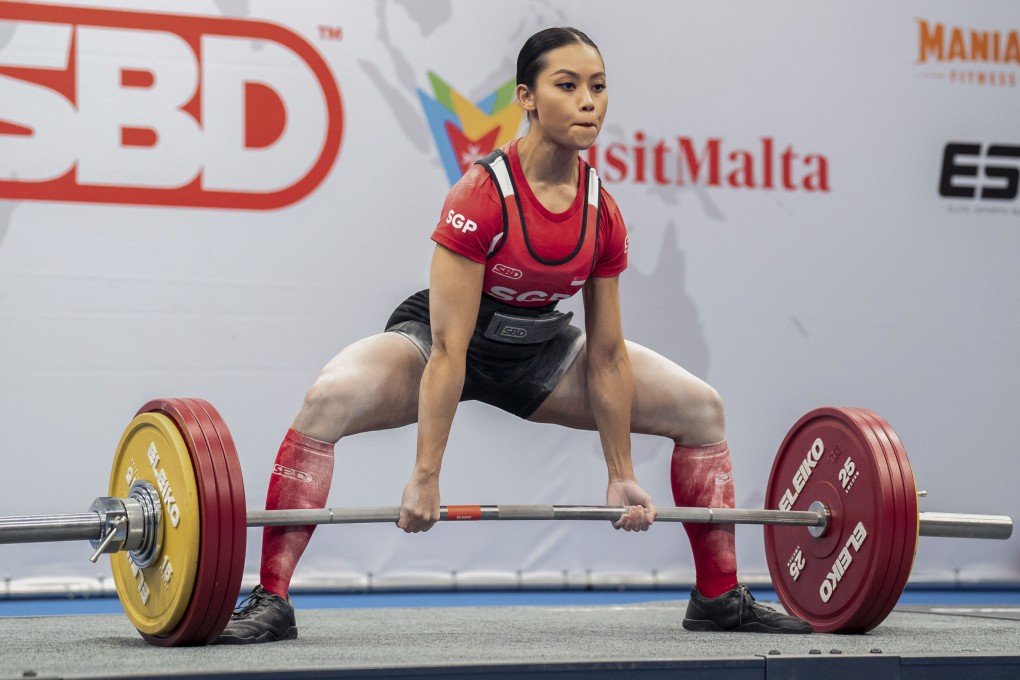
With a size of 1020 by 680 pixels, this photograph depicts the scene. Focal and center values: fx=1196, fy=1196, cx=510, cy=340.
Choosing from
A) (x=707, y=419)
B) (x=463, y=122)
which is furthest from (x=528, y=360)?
(x=463, y=122)

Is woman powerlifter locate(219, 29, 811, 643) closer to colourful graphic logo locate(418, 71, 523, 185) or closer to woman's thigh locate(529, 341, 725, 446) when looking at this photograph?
woman's thigh locate(529, 341, 725, 446)

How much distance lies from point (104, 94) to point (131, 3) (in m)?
0.32

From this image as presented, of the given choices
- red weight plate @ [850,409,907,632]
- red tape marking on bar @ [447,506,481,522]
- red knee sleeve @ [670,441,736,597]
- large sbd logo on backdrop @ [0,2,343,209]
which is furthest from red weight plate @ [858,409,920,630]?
large sbd logo on backdrop @ [0,2,343,209]

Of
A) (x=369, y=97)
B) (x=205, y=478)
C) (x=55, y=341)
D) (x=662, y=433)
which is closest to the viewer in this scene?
(x=205, y=478)

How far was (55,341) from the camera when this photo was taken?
3.94m

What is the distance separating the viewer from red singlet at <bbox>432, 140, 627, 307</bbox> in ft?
7.64

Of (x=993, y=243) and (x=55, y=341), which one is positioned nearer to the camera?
(x=55, y=341)

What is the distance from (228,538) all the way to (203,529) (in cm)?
5

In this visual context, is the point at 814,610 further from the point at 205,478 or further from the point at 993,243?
the point at 993,243

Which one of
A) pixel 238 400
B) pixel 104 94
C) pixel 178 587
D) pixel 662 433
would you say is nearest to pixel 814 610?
pixel 662 433

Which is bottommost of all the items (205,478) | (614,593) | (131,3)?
(614,593)

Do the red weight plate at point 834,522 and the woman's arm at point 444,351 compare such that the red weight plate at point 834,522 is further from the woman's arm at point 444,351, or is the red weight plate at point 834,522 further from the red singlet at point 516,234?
the woman's arm at point 444,351

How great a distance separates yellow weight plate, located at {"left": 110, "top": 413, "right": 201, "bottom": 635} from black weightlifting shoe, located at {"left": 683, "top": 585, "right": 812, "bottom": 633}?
113 centimetres

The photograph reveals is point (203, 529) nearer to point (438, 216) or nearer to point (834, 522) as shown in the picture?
point (834, 522)
